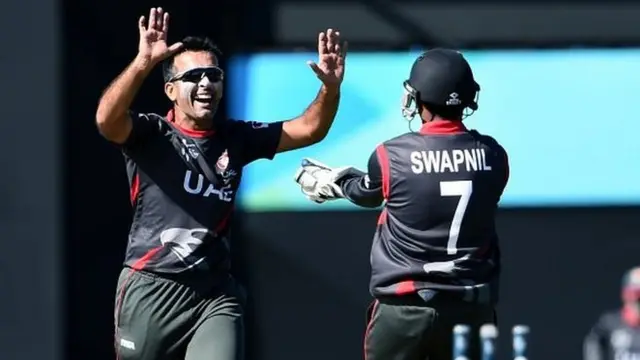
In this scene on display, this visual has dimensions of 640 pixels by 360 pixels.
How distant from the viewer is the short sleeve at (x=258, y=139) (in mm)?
7457

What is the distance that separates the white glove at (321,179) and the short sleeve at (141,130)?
601 mm

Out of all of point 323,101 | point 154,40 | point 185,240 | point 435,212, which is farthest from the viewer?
A: point 323,101

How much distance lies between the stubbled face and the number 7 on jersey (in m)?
1.00

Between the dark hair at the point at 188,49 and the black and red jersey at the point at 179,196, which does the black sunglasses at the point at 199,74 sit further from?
the black and red jersey at the point at 179,196

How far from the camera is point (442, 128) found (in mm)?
7035

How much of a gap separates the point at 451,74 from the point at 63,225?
13.1 feet

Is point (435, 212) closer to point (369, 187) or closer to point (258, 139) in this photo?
point (369, 187)

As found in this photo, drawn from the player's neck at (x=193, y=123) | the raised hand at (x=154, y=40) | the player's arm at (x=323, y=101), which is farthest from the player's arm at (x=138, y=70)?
the player's arm at (x=323, y=101)

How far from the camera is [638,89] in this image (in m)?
10.9

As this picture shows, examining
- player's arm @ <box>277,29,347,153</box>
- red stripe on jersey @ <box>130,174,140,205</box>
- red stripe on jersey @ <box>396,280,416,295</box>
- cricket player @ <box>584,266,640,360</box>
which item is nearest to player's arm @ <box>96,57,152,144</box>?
red stripe on jersey @ <box>130,174,140,205</box>

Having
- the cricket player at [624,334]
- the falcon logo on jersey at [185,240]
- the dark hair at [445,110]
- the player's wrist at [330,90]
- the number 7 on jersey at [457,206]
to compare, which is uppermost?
the player's wrist at [330,90]

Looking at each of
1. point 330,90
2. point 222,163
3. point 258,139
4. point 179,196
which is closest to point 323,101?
point 330,90

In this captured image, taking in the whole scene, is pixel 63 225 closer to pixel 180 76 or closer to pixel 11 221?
pixel 11 221

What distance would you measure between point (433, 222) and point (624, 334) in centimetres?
117
